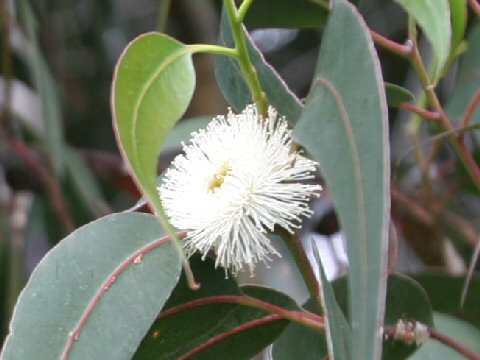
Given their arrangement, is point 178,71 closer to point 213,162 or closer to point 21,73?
point 213,162

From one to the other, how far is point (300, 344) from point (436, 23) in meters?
0.23

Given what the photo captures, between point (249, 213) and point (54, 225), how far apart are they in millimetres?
890

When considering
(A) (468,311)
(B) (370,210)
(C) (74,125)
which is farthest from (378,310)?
(C) (74,125)

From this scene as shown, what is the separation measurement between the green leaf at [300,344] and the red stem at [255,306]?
1.0 inches

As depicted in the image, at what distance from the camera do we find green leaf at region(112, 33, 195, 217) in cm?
41

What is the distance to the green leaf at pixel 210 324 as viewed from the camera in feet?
1.81

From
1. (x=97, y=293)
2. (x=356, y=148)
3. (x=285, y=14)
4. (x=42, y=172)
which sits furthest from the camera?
(x=42, y=172)

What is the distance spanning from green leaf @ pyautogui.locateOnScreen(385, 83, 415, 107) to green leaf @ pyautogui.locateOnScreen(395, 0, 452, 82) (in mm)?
94

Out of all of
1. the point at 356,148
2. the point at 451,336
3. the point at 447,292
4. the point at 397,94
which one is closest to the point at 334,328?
the point at 356,148

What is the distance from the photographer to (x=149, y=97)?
17.3 inches

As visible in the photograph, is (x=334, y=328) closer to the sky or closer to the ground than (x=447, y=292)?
closer to the sky

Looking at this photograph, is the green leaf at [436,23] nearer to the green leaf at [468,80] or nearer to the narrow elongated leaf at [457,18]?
the narrow elongated leaf at [457,18]

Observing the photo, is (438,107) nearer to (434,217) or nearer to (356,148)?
(356,148)

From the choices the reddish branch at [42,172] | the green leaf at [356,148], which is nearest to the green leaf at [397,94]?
the green leaf at [356,148]
